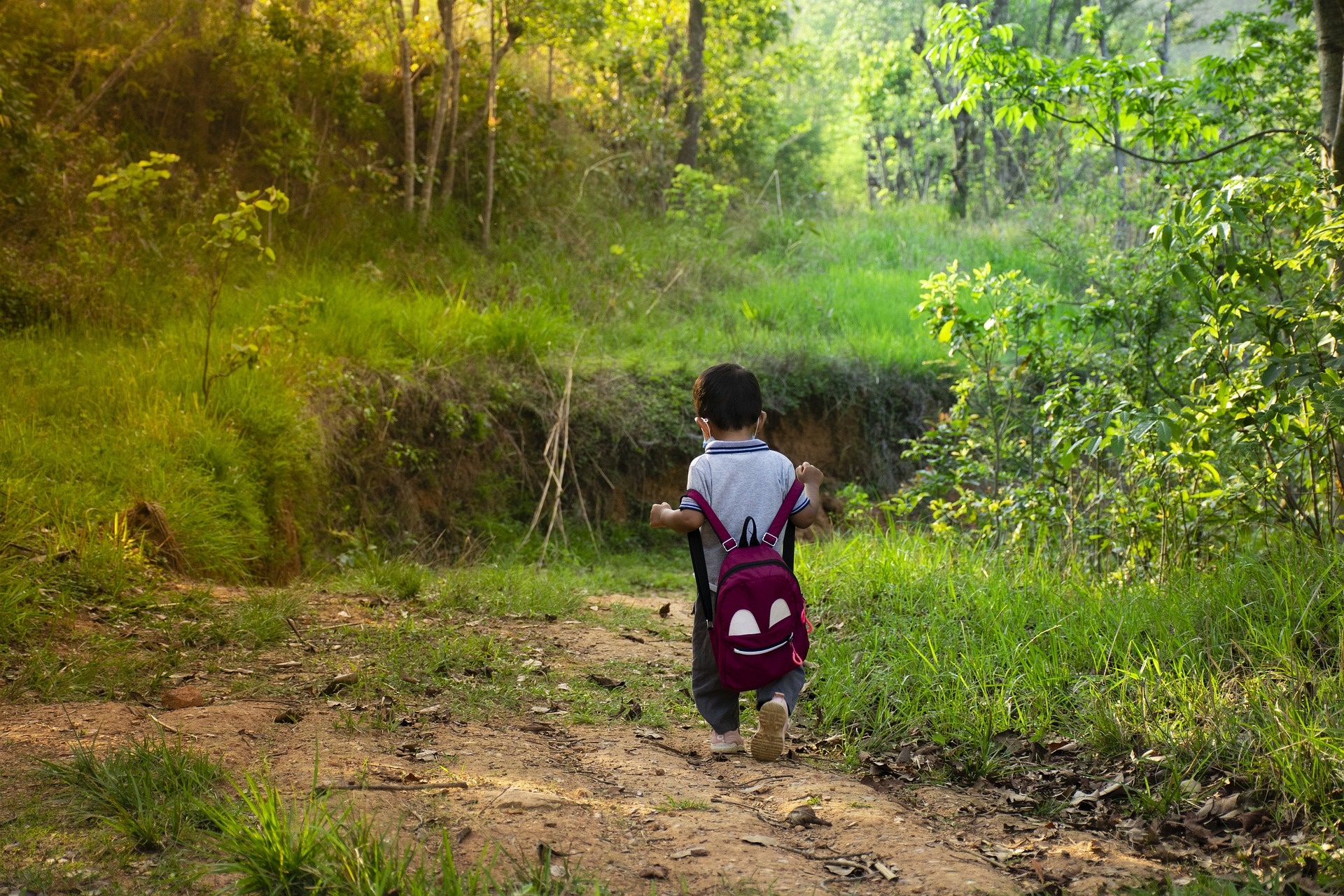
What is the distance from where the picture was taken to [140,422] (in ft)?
21.8

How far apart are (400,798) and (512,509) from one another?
6.46m

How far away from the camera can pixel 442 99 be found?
11.3 meters

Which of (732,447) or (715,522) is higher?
(732,447)

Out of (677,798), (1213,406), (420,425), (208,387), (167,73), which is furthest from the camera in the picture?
(167,73)

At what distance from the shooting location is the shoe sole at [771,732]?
3883 mm

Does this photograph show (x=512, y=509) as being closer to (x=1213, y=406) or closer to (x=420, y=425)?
(x=420, y=425)

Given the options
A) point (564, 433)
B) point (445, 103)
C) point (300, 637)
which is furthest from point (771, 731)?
point (445, 103)

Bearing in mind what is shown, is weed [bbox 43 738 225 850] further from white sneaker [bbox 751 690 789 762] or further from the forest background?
white sneaker [bbox 751 690 789 762]

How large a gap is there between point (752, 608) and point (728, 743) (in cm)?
67

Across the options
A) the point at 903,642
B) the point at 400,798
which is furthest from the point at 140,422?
the point at 903,642

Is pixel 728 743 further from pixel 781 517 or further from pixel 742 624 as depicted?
pixel 781 517

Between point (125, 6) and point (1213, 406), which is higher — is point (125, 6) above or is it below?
above

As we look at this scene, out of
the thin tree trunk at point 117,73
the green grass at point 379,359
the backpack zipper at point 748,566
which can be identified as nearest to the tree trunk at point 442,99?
the green grass at point 379,359

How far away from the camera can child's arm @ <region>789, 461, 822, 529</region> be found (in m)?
4.13
